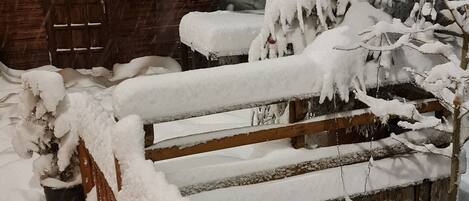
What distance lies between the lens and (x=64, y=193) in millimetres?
5277

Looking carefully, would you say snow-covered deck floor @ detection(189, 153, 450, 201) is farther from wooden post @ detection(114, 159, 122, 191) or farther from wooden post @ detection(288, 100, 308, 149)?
wooden post @ detection(114, 159, 122, 191)

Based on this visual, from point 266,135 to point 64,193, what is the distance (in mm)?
2278

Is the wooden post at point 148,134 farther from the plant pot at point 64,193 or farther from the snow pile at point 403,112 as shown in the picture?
the plant pot at point 64,193

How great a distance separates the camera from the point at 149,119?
3695mm

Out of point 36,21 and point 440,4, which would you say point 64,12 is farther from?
point 440,4

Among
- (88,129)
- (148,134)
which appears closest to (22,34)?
(88,129)

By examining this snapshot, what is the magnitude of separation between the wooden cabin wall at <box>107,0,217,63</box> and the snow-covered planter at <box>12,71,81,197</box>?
6788mm

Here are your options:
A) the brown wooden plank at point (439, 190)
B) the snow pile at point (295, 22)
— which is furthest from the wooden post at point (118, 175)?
the brown wooden plank at point (439, 190)

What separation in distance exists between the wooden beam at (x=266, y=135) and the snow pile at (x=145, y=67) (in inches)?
296

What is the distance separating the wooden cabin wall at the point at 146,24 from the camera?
38.9 feet

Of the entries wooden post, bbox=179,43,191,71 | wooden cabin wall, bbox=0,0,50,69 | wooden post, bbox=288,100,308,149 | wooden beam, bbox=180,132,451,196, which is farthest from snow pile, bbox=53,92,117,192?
wooden cabin wall, bbox=0,0,50,69

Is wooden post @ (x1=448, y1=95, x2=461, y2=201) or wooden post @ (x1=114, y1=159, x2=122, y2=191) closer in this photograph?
wooden post @ (x1=448, y1=95, x2=461, y2=201)

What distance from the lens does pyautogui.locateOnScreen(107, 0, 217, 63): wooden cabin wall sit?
38.9 ft

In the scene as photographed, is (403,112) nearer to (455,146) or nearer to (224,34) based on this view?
(455,146)
